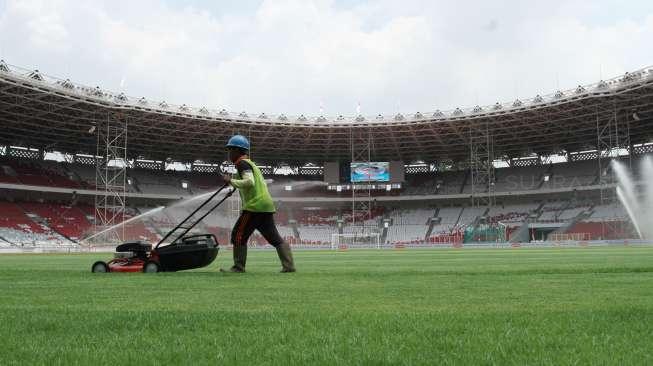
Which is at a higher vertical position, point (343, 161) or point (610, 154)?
point (343, 161)

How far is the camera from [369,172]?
6372 cm

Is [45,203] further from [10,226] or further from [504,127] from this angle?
[504,127]

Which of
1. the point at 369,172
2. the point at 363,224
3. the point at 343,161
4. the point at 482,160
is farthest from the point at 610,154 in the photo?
the point at 343,161

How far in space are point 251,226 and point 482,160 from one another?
6034 centimetres

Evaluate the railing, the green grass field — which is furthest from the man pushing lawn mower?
the railing

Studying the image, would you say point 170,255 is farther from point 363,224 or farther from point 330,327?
point 363,224

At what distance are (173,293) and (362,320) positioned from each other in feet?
8.81

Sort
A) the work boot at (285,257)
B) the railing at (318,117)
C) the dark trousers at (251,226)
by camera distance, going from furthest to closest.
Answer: the railing at (318,117), the work boot at (285,257), the dark trousers at (251,226)

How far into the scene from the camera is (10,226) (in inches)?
1969

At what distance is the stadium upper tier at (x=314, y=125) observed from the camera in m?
44.5

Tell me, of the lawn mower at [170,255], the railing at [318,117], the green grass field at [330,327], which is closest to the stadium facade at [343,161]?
the railing at [318,117]

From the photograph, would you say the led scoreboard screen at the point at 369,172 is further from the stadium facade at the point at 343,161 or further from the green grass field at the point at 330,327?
the green grass field at the point at 330,327

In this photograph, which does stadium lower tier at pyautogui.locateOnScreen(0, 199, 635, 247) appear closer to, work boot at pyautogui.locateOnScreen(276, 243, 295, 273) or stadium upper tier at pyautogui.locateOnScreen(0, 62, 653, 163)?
stadium upper tier at pyautogui.locateOnScreen(0, 62, 653, 163)

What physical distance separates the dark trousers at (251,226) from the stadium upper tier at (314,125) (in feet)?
120
